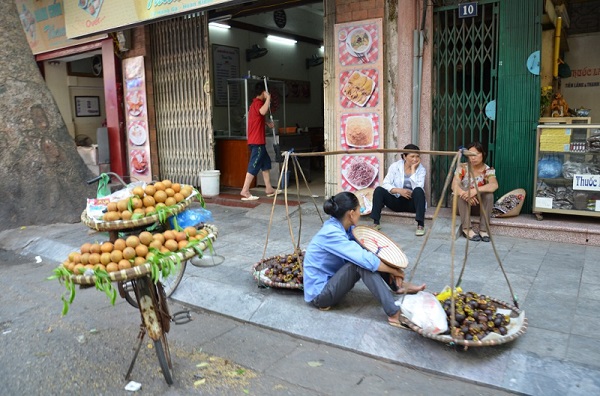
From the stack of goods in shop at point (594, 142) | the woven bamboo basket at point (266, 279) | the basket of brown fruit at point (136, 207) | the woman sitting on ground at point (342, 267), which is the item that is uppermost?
the stack of goods in shop at point (594, 142)

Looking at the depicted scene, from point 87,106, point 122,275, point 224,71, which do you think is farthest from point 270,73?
point 122,275

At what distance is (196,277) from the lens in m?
5.42

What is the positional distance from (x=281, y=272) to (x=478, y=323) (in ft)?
6.43

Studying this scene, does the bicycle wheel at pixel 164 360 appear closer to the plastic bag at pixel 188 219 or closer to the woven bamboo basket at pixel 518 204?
the plastic bag at pixel 188 219

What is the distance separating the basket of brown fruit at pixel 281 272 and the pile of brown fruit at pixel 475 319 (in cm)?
145

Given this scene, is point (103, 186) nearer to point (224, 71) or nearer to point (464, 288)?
point (464, 288)

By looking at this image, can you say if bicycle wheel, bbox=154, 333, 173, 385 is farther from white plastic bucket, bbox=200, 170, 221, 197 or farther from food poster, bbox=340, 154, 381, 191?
white plastic bucket, bbox=200, 170, 221, 197

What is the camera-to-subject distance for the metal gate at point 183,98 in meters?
9.57

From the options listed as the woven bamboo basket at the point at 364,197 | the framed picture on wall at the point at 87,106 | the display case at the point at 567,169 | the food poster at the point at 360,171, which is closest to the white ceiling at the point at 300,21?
the framed picture on wall at the point at 87,106

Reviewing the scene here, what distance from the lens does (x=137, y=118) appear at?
414 inches

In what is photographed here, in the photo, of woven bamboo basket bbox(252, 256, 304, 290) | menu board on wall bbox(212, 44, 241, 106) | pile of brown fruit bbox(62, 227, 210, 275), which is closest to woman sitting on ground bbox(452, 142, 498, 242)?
woven bamboo basket bbox(252, 256, 304, 290)

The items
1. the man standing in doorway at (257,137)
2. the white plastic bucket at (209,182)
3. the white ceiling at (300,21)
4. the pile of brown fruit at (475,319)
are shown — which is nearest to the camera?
the pile of brown fruit at (475,319)

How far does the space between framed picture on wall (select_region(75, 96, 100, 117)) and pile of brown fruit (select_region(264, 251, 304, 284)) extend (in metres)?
→ 10.2

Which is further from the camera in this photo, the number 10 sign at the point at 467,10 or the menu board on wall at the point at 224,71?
the menu board on wall at the point at 224,71
